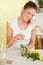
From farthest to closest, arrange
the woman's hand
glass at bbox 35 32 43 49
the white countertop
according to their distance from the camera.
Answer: the woman's hand → glass at bbox 35 32 43 49 → the white countertop

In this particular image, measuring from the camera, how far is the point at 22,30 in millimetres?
1730

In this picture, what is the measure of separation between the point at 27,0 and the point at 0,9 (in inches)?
9.4

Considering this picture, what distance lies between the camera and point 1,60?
3.96ft

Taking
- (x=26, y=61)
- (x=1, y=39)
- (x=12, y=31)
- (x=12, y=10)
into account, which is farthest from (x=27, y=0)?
(x=26, y=61)

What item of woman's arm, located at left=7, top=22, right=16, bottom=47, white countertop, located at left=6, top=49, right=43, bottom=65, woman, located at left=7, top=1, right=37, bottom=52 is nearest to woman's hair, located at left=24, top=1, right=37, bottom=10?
woman, located at left=7, top=1, right=37, bottom=52

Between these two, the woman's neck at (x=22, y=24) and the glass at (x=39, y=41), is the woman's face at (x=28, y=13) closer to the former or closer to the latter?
the woman's neck at (x=22, y=24)

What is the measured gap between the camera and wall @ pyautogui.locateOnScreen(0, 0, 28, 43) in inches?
65.9

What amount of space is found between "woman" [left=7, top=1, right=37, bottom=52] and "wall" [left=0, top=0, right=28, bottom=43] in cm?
4

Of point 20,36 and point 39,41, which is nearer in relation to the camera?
point 39,41

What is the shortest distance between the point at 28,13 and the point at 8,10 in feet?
0.57

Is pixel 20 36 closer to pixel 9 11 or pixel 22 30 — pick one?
pixel 22 30

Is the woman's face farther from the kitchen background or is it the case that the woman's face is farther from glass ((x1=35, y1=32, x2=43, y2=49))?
glass ((x1=35, y1=32, x2=43, y2=49))

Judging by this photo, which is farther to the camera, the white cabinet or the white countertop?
the white cabinet

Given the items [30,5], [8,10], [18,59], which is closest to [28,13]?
[30,5]
